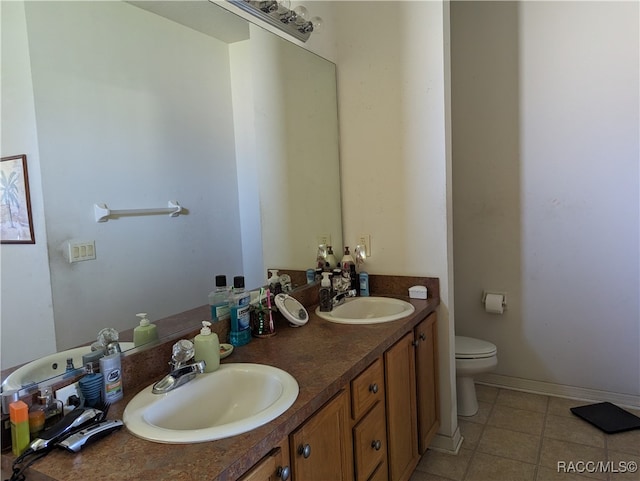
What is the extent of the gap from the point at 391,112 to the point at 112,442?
6.21 feet

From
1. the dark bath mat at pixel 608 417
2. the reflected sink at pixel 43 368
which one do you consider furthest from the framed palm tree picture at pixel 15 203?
the dark bath mat at pixel 608 417

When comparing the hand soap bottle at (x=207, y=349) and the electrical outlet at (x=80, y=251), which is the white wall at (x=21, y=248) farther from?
the hand soap bottle at (x=207, y=349)

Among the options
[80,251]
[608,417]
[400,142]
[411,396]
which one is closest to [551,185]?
[400,142]

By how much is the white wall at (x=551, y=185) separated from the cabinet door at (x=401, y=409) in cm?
127

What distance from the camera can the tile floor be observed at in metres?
2.05

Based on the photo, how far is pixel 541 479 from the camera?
200 cm

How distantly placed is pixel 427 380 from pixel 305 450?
1.09 metres

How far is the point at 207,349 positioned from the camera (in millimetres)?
1332

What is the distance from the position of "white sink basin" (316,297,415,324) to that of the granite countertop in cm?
36

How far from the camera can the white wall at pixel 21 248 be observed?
105cm

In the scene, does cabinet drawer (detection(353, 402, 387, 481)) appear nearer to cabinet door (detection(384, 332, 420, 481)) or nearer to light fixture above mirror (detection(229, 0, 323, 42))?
cabinet door (detection(384, 332, 420, 481))

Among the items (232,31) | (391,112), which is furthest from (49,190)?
(391,112)

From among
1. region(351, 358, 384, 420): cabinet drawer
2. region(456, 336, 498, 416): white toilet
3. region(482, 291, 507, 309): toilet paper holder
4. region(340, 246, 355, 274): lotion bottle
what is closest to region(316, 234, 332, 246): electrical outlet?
region(340, 246, 355, 274): lotion bottle

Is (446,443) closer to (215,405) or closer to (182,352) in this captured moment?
(215,405)
